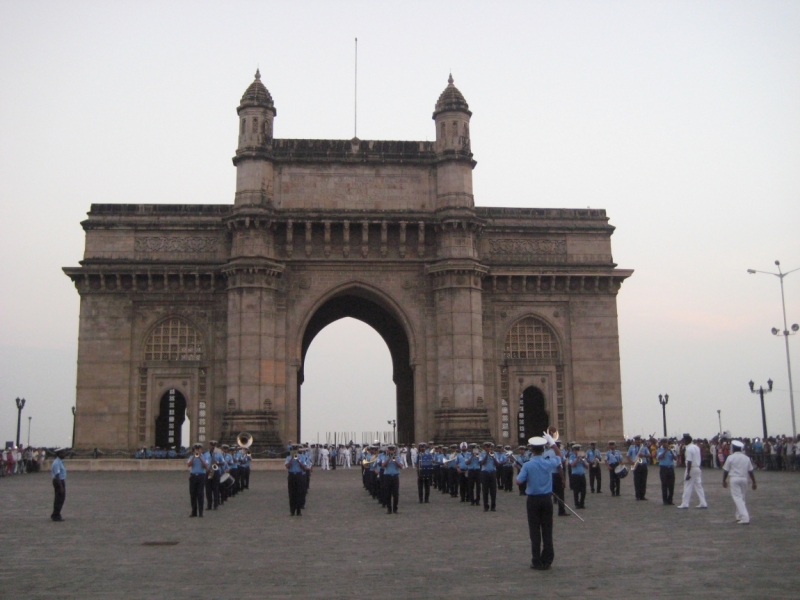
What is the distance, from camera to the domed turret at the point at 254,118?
3994 centimetres

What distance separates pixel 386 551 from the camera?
13.6 meters

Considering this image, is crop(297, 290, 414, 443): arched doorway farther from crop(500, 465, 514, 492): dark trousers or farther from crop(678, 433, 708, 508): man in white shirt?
crop(678, 433, 708, 508): man in white shirt

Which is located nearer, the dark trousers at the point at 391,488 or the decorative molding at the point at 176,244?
the dark trousers at the point at 391,488

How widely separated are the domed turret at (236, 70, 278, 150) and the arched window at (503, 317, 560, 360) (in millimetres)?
13882

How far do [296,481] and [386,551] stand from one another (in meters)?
6.53

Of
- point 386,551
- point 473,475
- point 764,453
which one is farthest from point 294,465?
point 764,453

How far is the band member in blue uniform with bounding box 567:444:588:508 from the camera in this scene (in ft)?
68.9

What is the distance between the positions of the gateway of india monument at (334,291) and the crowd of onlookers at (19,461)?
147 inches

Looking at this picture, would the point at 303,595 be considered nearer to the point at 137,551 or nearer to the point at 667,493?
the point at 137,551

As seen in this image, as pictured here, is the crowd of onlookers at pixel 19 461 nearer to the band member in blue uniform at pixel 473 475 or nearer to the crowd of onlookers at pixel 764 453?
the band member in blue uniform at pixel 473 475

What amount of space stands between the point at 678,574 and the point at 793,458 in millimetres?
29669

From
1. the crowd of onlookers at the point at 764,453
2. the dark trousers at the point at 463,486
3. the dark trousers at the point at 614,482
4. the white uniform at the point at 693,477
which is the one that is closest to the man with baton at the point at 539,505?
the white uniform at the point at 693,477

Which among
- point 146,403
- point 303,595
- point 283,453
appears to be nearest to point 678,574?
point 303,595

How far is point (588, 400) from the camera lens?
41.2m
